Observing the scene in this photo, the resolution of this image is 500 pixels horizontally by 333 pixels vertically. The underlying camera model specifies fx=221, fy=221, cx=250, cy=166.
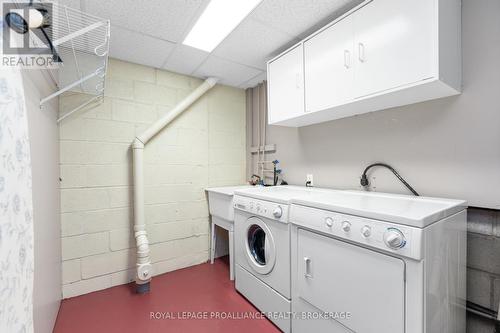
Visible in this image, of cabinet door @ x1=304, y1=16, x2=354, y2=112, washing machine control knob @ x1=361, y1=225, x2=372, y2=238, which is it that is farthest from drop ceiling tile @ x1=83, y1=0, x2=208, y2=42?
washing machine control knob @ x1=361, y1=225, x2=372, y2=238

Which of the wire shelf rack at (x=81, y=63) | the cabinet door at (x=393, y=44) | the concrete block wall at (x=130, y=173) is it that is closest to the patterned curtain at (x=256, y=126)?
the concrete block wall at (x=130, y=173)

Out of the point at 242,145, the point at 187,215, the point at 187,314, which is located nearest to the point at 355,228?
the point at 187,314

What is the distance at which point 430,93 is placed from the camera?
4.30ft

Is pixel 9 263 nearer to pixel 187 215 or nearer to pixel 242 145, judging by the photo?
pixel 187 215

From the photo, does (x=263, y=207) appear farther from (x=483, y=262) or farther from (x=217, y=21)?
(x=217, y=21)

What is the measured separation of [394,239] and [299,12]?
154 cm

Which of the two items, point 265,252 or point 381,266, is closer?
point 381,266

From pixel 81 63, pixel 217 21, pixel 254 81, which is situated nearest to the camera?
pixel 217 21

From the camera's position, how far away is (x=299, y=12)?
5.07 ft

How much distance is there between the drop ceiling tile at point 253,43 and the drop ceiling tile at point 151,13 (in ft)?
1.16

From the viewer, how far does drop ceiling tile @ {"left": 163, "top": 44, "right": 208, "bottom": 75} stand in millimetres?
2051

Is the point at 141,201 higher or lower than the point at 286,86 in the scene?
lower

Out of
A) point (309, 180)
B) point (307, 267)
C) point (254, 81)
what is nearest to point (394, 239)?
point (307, 267)

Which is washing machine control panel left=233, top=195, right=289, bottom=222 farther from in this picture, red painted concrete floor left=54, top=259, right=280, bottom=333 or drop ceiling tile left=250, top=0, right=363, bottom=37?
drop ceiling tile left=250, top=0, right=363, bottom=37
